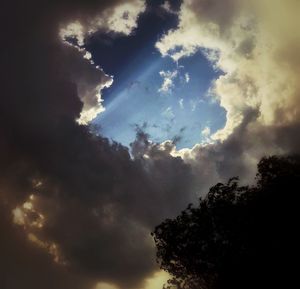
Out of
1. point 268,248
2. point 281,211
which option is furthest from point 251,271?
point 281,211

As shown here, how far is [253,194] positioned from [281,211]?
5369 mm

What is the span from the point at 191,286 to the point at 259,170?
1667 cm

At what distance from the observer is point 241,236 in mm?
49719

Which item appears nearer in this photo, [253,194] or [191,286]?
[253,194]

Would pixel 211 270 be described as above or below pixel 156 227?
below

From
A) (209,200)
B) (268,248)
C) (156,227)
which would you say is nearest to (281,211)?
(268,248)

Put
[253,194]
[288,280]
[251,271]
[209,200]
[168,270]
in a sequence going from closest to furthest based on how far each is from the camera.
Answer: [288,280]
[251,271]
[253,194]
[209,200]
[168,270]

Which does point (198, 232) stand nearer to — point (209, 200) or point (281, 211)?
point (209, 200)

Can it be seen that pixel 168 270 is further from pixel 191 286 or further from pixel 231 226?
pixel 231 226

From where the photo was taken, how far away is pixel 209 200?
54500mm

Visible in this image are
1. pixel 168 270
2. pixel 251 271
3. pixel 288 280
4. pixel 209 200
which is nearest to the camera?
pixel 288 280

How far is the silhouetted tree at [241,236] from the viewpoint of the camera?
145 ft

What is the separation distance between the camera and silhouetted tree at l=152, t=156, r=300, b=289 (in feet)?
145

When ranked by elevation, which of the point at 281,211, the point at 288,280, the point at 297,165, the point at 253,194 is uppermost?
the point at 297,165
